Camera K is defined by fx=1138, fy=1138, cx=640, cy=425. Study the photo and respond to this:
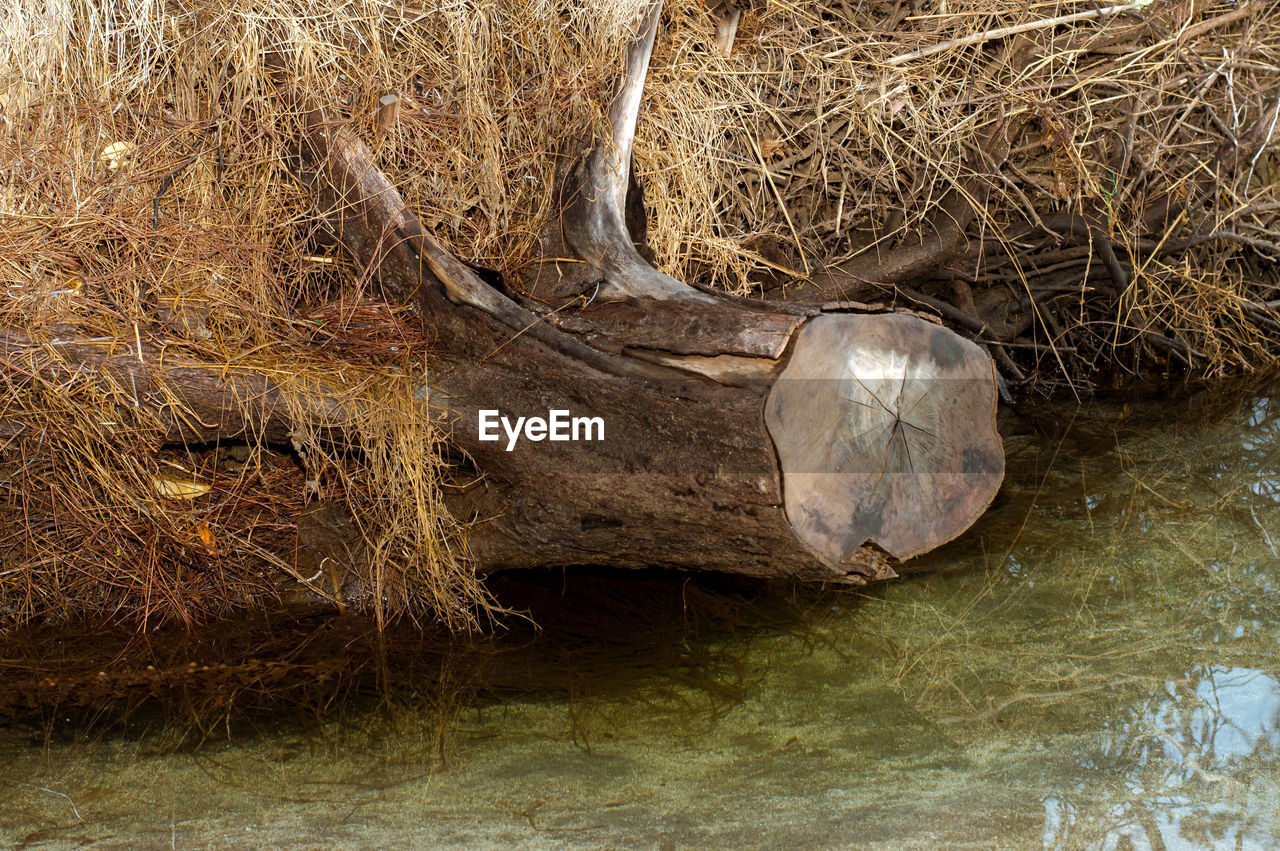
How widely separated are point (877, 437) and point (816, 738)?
0.63 meters

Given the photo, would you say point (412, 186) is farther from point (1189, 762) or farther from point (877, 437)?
point (1189, 762)

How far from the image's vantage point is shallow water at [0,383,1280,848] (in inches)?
77.5

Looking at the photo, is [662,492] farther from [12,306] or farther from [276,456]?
[12,306]

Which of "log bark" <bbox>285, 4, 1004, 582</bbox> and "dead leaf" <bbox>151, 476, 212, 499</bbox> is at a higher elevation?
"log bark" <bbox>285, 4, 1004, 582</bbox>

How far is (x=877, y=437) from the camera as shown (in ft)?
7.88

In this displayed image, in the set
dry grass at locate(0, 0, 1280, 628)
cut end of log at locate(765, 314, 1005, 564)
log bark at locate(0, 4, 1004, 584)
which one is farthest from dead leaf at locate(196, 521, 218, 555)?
cut end of log at locate(765, 314, 1005, 564)

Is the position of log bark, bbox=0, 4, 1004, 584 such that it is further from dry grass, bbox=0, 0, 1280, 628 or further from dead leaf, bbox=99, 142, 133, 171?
dead leaf, bbox=99, 142, 133, 171
